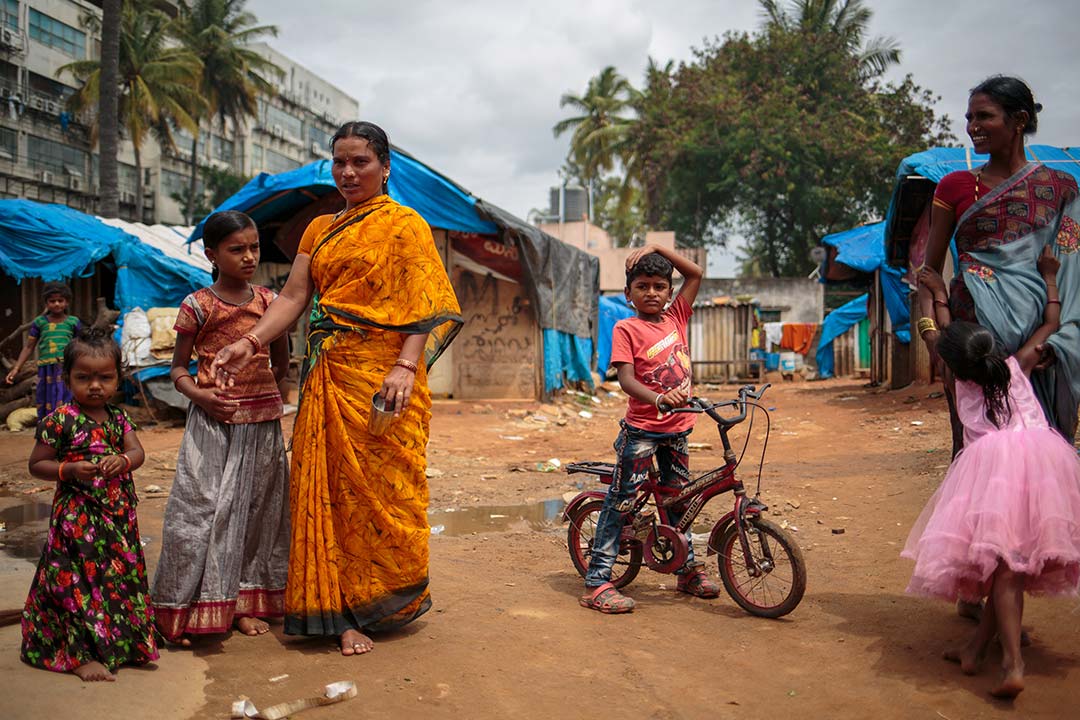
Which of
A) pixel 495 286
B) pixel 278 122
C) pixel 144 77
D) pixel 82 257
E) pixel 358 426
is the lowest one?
pixel 358 426

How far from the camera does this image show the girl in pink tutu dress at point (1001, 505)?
2.69 m

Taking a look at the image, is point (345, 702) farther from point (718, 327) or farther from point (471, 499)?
point (718, 327)

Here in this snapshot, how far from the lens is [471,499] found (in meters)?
6.82

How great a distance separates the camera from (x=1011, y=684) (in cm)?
260

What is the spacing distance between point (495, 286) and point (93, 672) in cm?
1144

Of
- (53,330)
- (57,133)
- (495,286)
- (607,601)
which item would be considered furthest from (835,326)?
(57,133)

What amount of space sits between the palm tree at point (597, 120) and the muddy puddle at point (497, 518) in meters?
31.2

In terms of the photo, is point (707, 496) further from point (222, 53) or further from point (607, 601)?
point (222, 53)

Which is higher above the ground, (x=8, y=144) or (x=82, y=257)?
(x=8, y=144)

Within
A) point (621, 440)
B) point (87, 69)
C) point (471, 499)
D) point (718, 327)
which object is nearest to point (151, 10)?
point (87, 69)

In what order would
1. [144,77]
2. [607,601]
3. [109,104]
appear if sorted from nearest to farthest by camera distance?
[607,601] < [109,104] < [144,77]

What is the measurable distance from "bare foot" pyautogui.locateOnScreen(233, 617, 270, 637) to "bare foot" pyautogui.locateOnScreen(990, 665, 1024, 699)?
2.60 metres

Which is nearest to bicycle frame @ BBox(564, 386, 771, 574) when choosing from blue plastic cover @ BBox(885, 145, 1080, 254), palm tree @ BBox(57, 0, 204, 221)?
blue plastic cover @ BBox(885, 145, 1080, 254)

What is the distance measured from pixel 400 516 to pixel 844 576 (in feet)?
7.99
